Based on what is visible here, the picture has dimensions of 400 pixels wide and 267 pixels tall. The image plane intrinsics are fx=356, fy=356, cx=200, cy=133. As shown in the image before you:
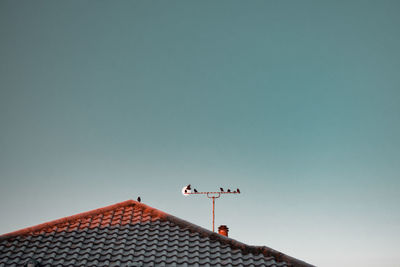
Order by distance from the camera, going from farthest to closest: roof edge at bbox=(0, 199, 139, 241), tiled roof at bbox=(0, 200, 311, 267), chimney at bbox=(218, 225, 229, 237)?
chimney at bbox=(218, 225, 229, 237)
roof edge at bbox=(0, 199, 139, 241)
tiled roof at bbox=(0, 200, 311, 267)

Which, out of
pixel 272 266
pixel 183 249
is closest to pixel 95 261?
pixel 183 249

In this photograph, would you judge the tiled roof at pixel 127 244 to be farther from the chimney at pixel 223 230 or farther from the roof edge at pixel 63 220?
the chimney at pixel 223 230

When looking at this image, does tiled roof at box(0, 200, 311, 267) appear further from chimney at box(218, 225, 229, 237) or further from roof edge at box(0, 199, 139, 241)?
chimney at box(218, 225, 229, 237)

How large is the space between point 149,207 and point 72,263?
3180 mm

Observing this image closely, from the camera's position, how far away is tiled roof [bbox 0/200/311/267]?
28.2 ft

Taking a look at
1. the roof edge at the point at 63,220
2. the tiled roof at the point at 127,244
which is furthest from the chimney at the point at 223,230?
the roof edge at the point at 63,220

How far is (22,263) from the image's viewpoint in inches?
344

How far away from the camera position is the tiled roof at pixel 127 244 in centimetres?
859

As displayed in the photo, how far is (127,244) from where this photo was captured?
930 cm

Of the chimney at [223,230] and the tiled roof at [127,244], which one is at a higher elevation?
the chimney at [223,230]

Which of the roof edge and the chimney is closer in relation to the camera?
the roof edge

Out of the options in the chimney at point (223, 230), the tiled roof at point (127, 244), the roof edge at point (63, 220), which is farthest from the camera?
the chimney at point (223, 230)

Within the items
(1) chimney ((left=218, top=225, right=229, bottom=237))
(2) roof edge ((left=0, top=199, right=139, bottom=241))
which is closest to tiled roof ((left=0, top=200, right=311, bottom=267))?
(2) roof edge ((left=0, top=199, right=139, bottom=241))

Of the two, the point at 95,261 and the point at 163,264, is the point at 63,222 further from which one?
the point at 163,264
